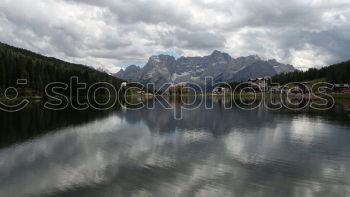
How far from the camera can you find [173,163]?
35719 mm

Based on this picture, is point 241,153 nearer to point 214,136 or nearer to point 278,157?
point 278,157

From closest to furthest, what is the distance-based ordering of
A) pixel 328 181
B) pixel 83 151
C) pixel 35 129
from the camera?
pixel 328 181, pixel 83 151, pixel 35 129

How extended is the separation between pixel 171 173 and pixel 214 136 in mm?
25791

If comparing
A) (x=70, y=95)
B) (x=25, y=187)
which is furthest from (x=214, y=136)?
(x=70, y=95)

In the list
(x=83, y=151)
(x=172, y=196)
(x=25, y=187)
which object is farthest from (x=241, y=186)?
(x=83, y=151)

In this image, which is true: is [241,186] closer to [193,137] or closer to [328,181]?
[328,181]

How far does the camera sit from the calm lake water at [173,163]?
27109mm

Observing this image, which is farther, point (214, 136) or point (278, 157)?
point (214, 136)

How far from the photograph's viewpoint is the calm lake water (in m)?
27.1

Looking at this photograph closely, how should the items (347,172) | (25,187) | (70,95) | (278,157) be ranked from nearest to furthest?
(25,187)
(347,172)
(278,157)
(70,95)

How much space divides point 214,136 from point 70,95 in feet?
525

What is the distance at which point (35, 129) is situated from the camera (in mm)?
60719

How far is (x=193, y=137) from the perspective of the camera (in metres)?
54.8

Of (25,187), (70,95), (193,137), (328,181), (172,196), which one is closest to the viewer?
(172,196)
